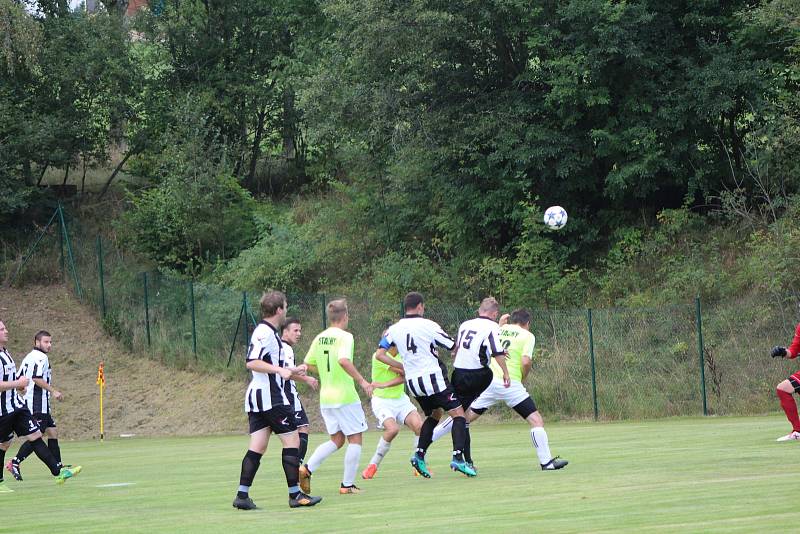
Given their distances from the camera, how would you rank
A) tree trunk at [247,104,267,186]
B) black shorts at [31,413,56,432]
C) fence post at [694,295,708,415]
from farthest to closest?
tree trunk at [247,104,267,186], fence post at [694,295,708,415], black shorts at [31,413,56,432]

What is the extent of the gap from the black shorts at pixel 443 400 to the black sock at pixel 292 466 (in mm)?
2638

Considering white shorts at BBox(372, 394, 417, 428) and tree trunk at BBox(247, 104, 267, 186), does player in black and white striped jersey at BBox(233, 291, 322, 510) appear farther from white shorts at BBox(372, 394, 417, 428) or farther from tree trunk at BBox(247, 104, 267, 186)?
tree trunk at BBox(247, 104, 267, 186)

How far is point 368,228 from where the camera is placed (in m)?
39.2

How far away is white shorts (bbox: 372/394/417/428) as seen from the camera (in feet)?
46.2

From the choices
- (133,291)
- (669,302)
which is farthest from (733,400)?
(133,291)

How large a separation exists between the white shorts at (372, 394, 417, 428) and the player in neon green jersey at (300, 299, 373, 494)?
4.23 feet

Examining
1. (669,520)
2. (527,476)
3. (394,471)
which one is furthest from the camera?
(394,471)

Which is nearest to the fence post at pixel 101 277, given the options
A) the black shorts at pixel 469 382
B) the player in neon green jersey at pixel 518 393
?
the player in neon green jersey at pixel 518 393

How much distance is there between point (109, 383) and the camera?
34.8m

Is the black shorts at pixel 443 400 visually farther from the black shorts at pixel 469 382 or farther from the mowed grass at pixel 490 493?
the mowed grass at pixel 490 493

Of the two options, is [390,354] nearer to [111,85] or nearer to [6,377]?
[6,377]

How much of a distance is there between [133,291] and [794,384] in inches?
1029

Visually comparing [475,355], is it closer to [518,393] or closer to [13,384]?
[518,393]

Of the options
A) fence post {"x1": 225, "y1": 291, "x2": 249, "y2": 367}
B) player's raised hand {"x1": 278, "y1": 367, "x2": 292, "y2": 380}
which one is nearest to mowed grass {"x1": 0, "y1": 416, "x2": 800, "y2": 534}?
player's raised hand {"x1": 278, "y1": 367, "x2": 292, "y2": 380}
